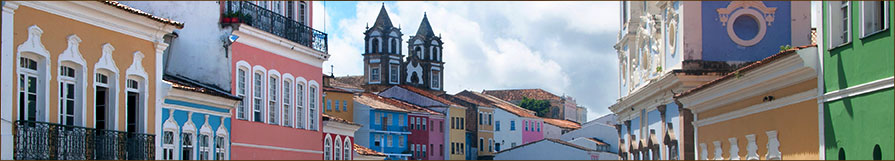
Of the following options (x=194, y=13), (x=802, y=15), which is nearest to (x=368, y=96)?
(x=802, y=15)

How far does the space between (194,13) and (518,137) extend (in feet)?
239

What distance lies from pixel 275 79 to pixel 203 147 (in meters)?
4.88

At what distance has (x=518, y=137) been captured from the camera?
98.6 meters

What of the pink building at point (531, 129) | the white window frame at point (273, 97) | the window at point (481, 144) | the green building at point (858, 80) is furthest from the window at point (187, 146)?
the pink building at point (531, 129)

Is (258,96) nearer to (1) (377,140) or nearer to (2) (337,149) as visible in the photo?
(2) (337,149)

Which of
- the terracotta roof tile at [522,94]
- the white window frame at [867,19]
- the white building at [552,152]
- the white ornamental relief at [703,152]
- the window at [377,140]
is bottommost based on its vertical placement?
the white ornamental relief at [703,152]

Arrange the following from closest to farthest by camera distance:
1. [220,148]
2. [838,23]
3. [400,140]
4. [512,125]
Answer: [838,23], [220,148], [400,140], [512,125]

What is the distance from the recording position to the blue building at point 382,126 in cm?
7288

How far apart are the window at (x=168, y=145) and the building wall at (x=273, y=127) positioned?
A: 3.39 meters

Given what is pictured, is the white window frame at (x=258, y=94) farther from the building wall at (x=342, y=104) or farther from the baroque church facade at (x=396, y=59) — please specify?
the baroque church facade at (x=396, y=59)

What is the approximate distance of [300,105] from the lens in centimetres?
3128

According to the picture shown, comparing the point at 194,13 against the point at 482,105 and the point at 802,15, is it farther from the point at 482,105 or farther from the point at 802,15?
the point at 482,105

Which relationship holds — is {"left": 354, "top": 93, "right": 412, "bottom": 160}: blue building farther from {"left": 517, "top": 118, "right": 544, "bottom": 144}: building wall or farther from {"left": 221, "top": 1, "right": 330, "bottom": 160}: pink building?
{"left": 221, "top": 1, "right": 330, "bottom": 160}: pink building

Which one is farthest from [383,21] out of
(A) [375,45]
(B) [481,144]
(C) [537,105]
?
(B) [481,144]
